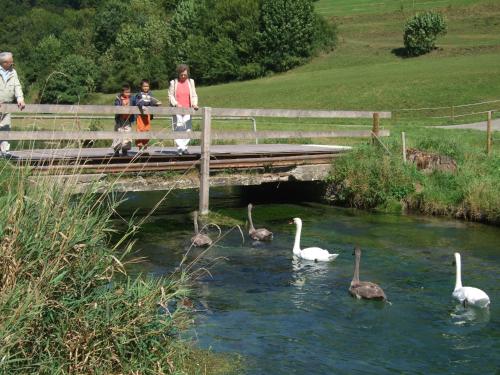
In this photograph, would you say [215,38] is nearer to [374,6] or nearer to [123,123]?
[374,6]

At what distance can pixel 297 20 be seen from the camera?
96.1 m

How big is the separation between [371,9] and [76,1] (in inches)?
2774

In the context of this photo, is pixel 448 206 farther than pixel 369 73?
No

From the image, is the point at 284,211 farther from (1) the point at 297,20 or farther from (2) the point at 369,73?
(1) the point at 297,20

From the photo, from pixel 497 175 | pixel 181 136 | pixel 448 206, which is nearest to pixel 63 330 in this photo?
pixel 181 136

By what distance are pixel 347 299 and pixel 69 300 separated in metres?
6.38

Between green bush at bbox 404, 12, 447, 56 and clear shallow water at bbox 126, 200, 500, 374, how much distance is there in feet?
222

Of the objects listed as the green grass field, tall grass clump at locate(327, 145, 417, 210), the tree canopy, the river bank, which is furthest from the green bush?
tall grass clump at locate(327, 145, 417, 210)

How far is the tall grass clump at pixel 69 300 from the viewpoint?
703 centimetres

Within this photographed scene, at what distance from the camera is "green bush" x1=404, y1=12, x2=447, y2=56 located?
84.4m

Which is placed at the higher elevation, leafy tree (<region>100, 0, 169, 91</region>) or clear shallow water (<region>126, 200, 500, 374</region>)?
leafy tree (<region>100, 0, 169, 91</region>)

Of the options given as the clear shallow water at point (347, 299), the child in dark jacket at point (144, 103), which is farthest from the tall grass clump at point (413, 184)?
the child in dark jacket at point (144, 103)

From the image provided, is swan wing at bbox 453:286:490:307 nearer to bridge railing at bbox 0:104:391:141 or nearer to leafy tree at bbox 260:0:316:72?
bridge railing at bbox 0:104:391:141

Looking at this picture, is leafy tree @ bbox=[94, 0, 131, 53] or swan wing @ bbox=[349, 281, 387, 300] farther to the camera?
leafy tree @ bbox=[94, 0, 131, 53]
